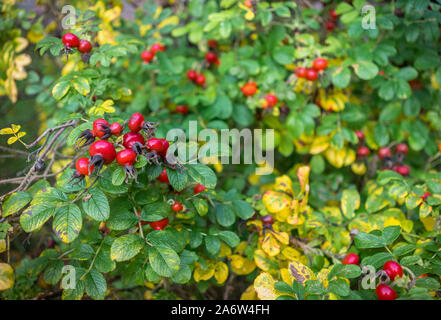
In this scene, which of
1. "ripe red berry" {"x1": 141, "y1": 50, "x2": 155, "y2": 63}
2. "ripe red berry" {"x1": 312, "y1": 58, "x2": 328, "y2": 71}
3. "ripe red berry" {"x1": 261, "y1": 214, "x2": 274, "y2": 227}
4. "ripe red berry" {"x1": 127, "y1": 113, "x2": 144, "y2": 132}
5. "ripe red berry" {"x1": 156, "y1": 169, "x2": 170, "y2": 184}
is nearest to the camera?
"ripe red berry" {"x1": 127, "y1": 113, "x2": 144, "y2": 132}

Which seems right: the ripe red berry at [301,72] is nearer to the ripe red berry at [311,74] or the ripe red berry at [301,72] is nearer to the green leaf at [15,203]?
the ripe red berry at [311,74]

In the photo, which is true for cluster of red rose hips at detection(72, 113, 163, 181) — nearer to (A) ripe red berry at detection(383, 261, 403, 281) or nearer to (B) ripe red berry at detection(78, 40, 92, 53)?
(B) ripe red berry at detection(78, 40, 92, 53)

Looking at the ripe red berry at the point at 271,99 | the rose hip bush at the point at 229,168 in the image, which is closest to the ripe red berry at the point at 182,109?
the rose hip bush at the point at 229,168

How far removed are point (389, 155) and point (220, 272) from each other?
→ 100cm

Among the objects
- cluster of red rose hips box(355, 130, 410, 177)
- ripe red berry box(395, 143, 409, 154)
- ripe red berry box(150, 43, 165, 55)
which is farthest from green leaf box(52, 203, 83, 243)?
ripe red berry box(395, 143, 409, 154)

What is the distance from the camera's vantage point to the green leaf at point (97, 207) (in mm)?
781

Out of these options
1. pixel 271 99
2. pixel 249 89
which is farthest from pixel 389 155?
pixel 249 89

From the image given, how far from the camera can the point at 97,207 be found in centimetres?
79

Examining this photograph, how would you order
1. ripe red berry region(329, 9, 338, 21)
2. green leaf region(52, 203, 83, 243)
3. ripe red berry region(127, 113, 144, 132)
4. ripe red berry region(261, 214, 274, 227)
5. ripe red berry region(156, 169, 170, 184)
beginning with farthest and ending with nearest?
ripe red berry region(329, 9, 338, 21) → ripe red berry region(261, 214, 274, 227) → ripe red berry region(156, 169, 170, 184) → ripe red berry region(127, 113, 144, 132) → green leaf region(52, 203, 83, 243)

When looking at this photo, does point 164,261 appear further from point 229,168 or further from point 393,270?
point 229,168

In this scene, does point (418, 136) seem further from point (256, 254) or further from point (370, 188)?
point (256, 254)

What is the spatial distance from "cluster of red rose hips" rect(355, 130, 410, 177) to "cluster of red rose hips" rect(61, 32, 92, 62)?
1.21 metres

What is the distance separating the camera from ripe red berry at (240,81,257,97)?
1.44m
